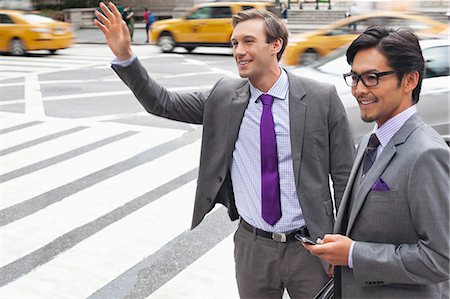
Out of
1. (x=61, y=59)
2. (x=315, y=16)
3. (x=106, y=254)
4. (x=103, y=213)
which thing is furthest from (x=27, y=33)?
(x=315, y=16)

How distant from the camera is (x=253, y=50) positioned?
2779 millimetres

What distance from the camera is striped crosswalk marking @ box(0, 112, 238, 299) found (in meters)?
4.88

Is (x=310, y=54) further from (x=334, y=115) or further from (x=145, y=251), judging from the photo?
(x=334, y=115)

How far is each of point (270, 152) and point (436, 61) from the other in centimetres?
593

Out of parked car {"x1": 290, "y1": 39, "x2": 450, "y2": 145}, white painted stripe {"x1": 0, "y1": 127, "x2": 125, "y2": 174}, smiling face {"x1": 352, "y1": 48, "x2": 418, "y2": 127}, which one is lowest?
white painted stripe {"x1": 0, "y1": 127, "x2": 125, "y2": 174}

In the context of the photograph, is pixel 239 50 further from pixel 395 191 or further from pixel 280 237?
pixel 395 191

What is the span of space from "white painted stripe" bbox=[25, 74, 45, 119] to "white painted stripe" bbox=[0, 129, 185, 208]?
286 centimetres

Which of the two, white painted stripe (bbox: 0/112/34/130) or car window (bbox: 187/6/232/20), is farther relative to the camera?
car window (bbox: 187/6/232/20)

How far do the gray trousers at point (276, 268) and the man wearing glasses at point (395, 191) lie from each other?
0.71 metres

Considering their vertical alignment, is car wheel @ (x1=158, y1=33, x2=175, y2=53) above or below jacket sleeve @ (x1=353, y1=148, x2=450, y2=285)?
below

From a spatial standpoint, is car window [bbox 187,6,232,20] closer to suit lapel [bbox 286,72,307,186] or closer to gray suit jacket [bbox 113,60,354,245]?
gray suit jacket [bbox 113,60,354,245]

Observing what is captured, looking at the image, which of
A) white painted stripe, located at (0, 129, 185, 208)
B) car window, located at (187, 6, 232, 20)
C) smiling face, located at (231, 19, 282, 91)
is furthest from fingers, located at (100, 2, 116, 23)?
car window, located at (187, 6, 232, 20)

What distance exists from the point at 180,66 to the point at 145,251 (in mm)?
13305

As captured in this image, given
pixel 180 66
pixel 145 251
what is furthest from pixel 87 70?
pixel 145 251
